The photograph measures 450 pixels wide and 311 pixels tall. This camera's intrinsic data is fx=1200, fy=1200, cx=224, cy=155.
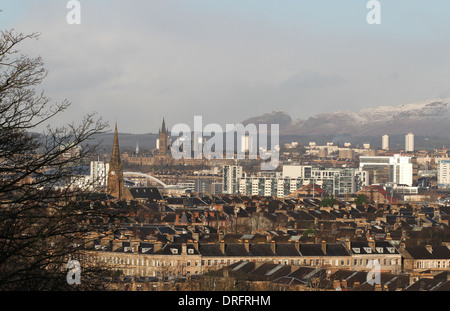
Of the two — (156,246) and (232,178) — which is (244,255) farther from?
(232,178)

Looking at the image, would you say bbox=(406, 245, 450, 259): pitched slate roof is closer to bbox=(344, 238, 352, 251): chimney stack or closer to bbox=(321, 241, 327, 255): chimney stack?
bbox=(344, 238, 352, 251): chimney stack

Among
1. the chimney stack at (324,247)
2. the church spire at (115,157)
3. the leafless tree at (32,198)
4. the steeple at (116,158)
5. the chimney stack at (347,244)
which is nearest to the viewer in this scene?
the leafless tree at (32,198)

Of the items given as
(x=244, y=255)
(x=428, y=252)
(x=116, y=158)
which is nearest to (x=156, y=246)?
(x=244, y=255)

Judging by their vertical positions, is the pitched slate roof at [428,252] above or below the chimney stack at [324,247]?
below

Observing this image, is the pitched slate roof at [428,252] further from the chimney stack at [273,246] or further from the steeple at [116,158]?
the steeple at [116,158]

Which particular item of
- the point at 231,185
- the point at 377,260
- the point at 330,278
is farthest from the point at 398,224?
the point at 231,185

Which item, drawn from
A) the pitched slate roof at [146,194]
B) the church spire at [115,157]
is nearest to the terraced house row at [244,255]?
the pitched slate roof at [146,194]

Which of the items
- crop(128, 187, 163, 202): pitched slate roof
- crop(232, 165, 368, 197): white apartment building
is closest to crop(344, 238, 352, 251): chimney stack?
crop(128, 187, 163, 202): pitched slate roof

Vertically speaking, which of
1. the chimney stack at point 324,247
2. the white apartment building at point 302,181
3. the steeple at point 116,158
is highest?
the steeple at point 116,158

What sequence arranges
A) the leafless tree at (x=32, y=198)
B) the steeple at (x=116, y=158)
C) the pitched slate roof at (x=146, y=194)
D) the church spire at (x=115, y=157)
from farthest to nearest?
the church spire at (x=115, y=157)
the steeple at (x=116, y=158)
the pitched slate roof at (x=146, y=194)
the leafless tree at (x=32, y=198)
